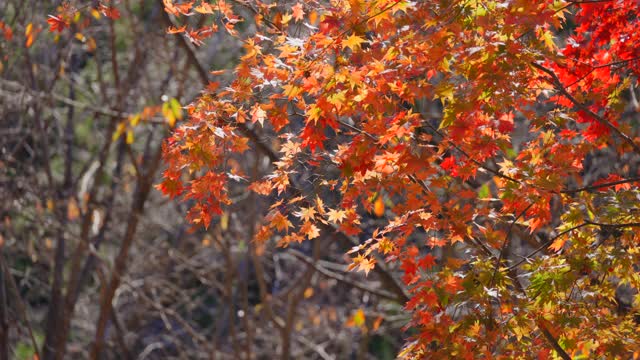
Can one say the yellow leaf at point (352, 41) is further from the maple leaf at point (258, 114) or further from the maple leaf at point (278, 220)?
the maple leaf at point (278, 220)

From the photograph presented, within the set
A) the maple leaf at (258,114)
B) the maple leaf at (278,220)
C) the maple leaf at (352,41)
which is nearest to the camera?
the maple leaf at (352,41)

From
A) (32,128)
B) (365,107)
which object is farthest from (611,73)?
(32,128)

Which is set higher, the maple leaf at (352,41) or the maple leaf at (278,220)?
the maple leaf at (352,41)

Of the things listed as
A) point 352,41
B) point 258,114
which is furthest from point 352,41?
point 258,114

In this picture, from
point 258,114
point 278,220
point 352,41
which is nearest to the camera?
point 352,41

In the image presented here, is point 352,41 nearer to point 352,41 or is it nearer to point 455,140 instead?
point 352,41

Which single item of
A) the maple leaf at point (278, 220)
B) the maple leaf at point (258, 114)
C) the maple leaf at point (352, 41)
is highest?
the maple leaf at point (352, 41)

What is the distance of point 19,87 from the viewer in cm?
780

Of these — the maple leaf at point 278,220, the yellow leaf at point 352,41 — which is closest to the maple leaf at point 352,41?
the yellow leaf at point 352,41

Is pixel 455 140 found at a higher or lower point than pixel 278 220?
higher

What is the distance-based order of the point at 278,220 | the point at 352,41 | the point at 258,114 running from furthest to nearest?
1. the point at 278,220
2. the point at 258,114
3. the point at 352,41

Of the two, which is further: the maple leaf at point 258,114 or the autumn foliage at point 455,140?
the maple leaf at point 258,114

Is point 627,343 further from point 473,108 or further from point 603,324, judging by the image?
Answer: point 473,108

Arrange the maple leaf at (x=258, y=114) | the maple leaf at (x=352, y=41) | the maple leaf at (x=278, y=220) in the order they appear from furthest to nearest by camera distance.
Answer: the maple leaf at (x=278, y=220) < the maple leaf at (x=258, y=114) < the maple leaf at (x=352, y=41)
